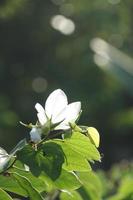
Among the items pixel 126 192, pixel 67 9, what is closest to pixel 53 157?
pixel 126 192

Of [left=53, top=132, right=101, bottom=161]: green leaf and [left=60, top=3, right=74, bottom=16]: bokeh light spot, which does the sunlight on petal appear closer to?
[left=53, top=132, right=101, bottom=161]: green leaf

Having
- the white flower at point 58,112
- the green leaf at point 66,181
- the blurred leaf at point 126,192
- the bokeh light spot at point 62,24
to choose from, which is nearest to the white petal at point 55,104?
the white flower at point 58,112

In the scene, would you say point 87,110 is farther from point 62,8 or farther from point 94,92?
point 62,8

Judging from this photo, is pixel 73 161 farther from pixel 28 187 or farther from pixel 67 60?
pixel 67 60

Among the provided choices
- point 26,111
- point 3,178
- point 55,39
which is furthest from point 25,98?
point 3,178

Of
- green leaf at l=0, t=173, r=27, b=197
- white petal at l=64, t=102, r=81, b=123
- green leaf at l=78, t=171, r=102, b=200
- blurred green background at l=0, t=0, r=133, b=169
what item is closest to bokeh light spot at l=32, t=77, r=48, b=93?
blurred green background at l=0, t=0, r=133, b=169
